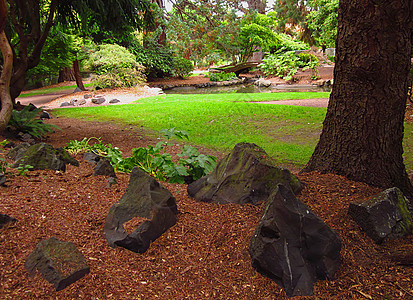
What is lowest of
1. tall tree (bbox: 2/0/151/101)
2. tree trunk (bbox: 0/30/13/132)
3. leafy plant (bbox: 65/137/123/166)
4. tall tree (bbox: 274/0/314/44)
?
leafy plant (bbox: 65/137/123/166)

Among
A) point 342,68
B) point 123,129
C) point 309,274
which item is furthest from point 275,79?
point 309,274

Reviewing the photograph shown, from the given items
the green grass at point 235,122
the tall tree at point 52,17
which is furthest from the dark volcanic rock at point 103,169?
the tall tree at point 52,17

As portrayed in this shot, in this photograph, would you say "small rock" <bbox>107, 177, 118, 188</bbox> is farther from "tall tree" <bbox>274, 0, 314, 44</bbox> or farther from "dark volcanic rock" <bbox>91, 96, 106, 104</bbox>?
"tall tree" <bbox>274, 0, 314, 44</bbox>

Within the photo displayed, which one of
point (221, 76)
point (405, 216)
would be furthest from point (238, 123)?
point (221, 76)

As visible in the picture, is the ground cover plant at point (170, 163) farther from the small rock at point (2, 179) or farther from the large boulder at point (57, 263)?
the large boulder at point (57, 263)

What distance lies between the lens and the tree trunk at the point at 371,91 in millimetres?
2738

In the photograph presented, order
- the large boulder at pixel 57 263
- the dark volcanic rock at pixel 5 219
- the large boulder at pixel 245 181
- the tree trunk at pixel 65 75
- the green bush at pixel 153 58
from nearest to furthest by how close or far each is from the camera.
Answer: the large boulder at pixel 57 263 → the dark volcanic rock at pixel 5 219 → the large boulder at pixel 245 181 → the green bush at pixel 153 58 → the tree trunk at pixel 65 75

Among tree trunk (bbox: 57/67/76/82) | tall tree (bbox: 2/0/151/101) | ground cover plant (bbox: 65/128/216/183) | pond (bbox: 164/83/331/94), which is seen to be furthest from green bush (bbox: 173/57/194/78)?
ground cover plant (bbox: 65/128/216/183)

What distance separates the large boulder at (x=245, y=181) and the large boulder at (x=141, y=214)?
471 millimetres

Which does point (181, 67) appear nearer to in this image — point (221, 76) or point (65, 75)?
point (221, 76)

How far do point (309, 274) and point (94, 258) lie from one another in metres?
1.28

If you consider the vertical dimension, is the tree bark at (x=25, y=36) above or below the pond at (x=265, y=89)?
above

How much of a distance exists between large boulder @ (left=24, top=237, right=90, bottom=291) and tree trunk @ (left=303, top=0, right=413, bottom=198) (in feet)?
7.96

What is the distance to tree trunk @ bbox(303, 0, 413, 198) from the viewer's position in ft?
8.98
